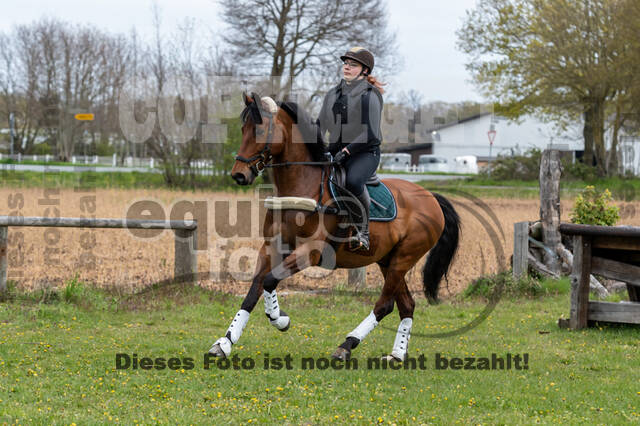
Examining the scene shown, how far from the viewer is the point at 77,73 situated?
35.6 metres

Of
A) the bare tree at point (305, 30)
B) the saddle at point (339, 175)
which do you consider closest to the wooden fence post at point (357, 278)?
the saddle at point (339, 175)

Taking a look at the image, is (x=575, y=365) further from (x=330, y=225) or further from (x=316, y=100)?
(x=316, y=100)

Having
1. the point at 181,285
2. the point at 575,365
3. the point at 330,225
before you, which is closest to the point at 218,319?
the point at 181,285

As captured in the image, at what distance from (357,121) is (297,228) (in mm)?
1176

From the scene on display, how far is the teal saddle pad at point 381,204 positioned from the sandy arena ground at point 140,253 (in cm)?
346

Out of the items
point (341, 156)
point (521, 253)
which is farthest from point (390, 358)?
point (521, 253)

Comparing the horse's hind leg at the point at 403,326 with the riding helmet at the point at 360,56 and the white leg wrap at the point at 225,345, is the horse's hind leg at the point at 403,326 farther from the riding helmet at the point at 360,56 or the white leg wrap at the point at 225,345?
the riding helmet at the point at 360,56

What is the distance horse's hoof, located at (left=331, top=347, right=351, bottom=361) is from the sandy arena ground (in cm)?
362

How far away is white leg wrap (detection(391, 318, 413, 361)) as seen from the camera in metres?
6.37

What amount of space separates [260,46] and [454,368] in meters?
21.7

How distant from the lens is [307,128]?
5.95m

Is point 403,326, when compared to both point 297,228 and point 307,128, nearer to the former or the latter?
point 297,228

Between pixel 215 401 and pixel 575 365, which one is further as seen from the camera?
pixel 575 365

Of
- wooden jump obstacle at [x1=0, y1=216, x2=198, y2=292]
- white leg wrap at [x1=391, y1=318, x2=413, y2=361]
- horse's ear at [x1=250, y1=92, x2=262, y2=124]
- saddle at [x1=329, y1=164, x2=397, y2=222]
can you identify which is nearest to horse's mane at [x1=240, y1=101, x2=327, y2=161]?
saddle at [x1=329, y1=164, x2=397, y2=222]
